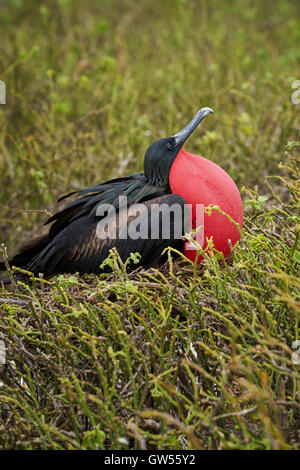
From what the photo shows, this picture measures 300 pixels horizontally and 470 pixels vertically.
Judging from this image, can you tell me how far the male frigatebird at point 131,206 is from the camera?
192cm

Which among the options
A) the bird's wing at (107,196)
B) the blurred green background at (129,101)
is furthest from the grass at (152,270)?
the bird's wing at (107,196)

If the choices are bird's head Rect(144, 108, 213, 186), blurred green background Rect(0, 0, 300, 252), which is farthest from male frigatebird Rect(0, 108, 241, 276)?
blurred green background Rect(0, 0, 300, 252)

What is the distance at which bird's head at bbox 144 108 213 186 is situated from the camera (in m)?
2.01

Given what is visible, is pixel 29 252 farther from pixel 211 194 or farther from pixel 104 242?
pixel 211 194

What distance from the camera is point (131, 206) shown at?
2.00 m

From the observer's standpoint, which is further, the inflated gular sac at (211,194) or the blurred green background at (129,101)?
the blurred green background at (129,101)

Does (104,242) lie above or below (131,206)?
A: below

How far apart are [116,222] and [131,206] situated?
0.07 meters

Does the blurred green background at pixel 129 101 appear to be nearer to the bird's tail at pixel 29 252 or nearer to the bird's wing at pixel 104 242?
the bird's wing at pixel 104 242

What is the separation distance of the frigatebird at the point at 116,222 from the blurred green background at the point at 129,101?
0.91 ft

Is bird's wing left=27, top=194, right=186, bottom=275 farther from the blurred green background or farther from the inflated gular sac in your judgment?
the blurred green background

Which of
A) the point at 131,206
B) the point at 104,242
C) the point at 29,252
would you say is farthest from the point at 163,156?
the point at 29,252

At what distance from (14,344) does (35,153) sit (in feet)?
6.29
